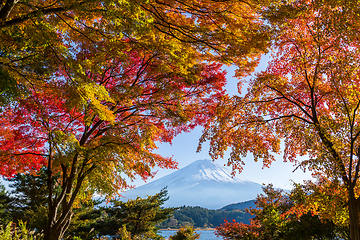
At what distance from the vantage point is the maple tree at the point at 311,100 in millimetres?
3793

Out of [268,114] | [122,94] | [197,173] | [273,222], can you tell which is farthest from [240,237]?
[197,173]

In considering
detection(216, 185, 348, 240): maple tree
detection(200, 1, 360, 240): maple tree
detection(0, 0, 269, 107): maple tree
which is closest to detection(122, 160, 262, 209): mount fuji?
detection(216, 185, 348, 240): maple tree

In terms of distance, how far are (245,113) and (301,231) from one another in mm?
5351

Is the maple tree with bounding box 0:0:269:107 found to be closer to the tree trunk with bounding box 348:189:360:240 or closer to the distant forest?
the tree trunk with bounding box 348:189:360:240

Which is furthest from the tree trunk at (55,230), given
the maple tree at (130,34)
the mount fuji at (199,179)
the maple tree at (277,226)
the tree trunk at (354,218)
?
the mount fuji at (199,179)

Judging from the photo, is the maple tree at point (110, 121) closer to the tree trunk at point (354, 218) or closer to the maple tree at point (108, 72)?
the maple tree at point (108, 72)

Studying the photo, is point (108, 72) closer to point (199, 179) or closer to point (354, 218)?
point (354, 218)

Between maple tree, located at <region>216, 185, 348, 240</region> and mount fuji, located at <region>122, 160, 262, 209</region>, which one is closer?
maple tree, located at <region>216, 185, 348, 240</region>

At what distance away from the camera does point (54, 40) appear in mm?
2994

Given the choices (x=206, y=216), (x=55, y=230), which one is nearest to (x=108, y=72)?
(x=55, y=230)

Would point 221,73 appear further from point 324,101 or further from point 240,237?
point 240,237

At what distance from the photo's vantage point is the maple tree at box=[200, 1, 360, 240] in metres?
3.79

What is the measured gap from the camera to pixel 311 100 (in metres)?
4.90

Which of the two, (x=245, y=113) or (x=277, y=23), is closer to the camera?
(x=277, y=23)
